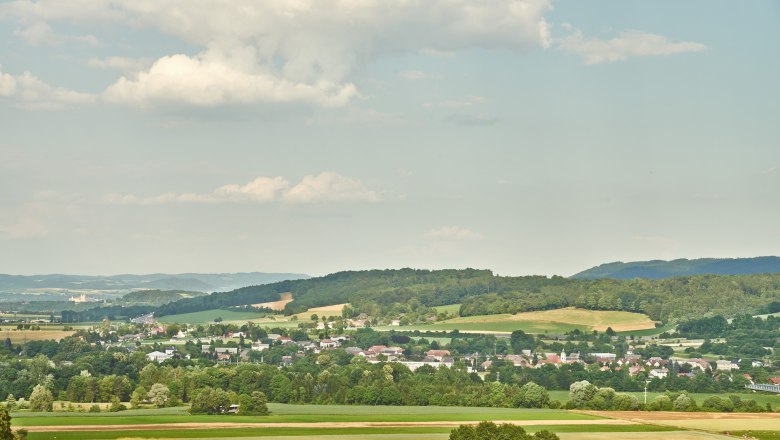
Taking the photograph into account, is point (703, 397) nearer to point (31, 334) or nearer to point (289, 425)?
point (289, 425)

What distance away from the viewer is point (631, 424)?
8550 cm

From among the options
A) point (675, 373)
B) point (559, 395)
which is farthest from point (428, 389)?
point (675, 373)

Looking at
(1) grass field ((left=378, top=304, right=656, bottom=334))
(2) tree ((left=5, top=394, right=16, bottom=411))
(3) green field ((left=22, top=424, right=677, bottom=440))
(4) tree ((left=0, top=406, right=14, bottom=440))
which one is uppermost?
(1) grass field ((left=378, top=304, right=656, bottom=334))

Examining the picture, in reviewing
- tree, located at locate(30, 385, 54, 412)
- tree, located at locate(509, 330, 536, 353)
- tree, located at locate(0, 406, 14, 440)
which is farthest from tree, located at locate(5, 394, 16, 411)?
tree, located at locate(509, 330, 536, 353)

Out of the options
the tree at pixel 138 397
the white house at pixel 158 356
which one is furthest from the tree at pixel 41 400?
the white house at pixel 158 356

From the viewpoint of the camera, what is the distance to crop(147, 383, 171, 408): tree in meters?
103

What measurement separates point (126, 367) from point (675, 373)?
64.1 metres

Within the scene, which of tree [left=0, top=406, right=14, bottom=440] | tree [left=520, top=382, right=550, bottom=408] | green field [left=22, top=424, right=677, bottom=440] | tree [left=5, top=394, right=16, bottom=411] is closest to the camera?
tree [left=0, top=406, right=14, bottom=440]

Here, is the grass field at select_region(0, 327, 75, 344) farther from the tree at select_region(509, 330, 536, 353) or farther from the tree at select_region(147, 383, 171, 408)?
the tree at select_region(509, 330, 536, 353)

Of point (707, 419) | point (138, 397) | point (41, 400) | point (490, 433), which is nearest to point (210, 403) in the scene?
point (138, 397)

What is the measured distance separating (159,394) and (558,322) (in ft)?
319

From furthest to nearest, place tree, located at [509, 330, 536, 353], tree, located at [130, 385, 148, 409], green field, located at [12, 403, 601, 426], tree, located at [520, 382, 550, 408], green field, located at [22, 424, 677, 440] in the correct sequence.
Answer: tree, located at [509, 330, 536, 353] < tree, located at [520, 382, 550, 408] < tree, located at [130, 385, 148, 409] < green field, located at [12, 403, 601, 426] < green field, located at [22, 424, 677, 440]

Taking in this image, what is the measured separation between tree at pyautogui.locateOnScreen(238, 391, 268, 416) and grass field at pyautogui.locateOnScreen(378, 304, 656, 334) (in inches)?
3600

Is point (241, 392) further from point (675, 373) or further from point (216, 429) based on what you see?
point (675, 373)
